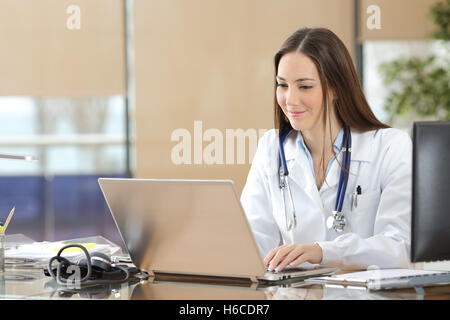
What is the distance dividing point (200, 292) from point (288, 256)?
0.32 metres

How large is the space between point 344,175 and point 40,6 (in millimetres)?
3123

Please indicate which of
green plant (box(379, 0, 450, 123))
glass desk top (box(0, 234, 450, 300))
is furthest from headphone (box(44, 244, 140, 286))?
green plant (box(379, 0, 450, 123))

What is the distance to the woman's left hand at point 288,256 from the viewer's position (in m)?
1.75

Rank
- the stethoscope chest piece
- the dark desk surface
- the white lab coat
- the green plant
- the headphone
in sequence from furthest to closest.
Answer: the green plant, the stethoscope chest piece, the white lab coat, the headphone, the dark desk surface

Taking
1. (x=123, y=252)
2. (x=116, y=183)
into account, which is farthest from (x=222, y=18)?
(x=116, y=183)

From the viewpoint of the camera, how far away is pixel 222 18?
4656 millimetres

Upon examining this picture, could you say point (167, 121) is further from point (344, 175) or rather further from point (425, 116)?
point (344, 175)

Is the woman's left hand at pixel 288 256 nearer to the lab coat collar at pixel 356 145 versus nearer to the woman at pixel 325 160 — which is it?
the woman at pixel 325 160

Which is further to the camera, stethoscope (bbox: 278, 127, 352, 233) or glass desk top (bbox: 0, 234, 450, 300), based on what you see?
stethoscope (bbox: 278, 127, 352, 233)

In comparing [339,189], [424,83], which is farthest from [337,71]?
[424,83]

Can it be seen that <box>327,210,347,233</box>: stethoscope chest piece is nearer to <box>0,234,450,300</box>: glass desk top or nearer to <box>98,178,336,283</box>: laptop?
<box>98,178,336,283</box>: laptop

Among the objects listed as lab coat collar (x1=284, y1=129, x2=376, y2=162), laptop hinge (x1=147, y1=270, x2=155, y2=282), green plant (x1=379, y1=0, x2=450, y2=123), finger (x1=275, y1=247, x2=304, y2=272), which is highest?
green plant (x1=379, y1=0, x2=450, y2=123)

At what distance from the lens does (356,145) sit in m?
2.34

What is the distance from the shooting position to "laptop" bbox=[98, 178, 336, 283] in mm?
1558
